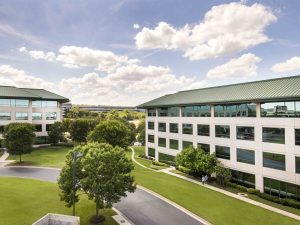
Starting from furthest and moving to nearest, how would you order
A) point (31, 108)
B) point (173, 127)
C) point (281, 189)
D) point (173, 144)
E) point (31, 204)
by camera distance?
point (31, 108), point (173, 127), point (173, 144), point (281, 189), point (31, 204)

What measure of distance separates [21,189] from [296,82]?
43045 millimetres

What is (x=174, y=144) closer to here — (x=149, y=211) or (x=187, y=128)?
(x=187, y=128)

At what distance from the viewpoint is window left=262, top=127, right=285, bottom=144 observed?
34.2 metres

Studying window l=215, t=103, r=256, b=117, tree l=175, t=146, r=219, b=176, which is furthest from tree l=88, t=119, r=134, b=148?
window l=215, t=103, r=256, b=117

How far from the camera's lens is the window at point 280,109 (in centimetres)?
3303

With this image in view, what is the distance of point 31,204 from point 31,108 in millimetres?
51616

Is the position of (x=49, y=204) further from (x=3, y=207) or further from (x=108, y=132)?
(x=108, y=132)

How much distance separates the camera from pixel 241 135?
40.3 m

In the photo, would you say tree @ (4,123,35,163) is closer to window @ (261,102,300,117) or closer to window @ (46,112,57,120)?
window @ (46,112,57,120)

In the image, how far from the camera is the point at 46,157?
2367 inches

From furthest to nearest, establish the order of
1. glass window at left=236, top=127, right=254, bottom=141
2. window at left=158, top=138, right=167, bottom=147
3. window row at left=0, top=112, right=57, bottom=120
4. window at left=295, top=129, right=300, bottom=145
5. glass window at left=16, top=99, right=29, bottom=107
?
glass window at left=16, top=99, right=29, bottom=107, window row at left=0, top=112, right=57, bottom=120, window at left=158, top=138, right=167, bottom=147, glass window at left=236, top=127, right=254, bottom=141, window at left=295, top=129, right=300, bottom=145

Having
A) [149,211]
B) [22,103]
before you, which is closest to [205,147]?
[149,211]

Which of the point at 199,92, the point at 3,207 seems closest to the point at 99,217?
the point at 3,207

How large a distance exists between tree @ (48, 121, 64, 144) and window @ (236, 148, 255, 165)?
186 feet
